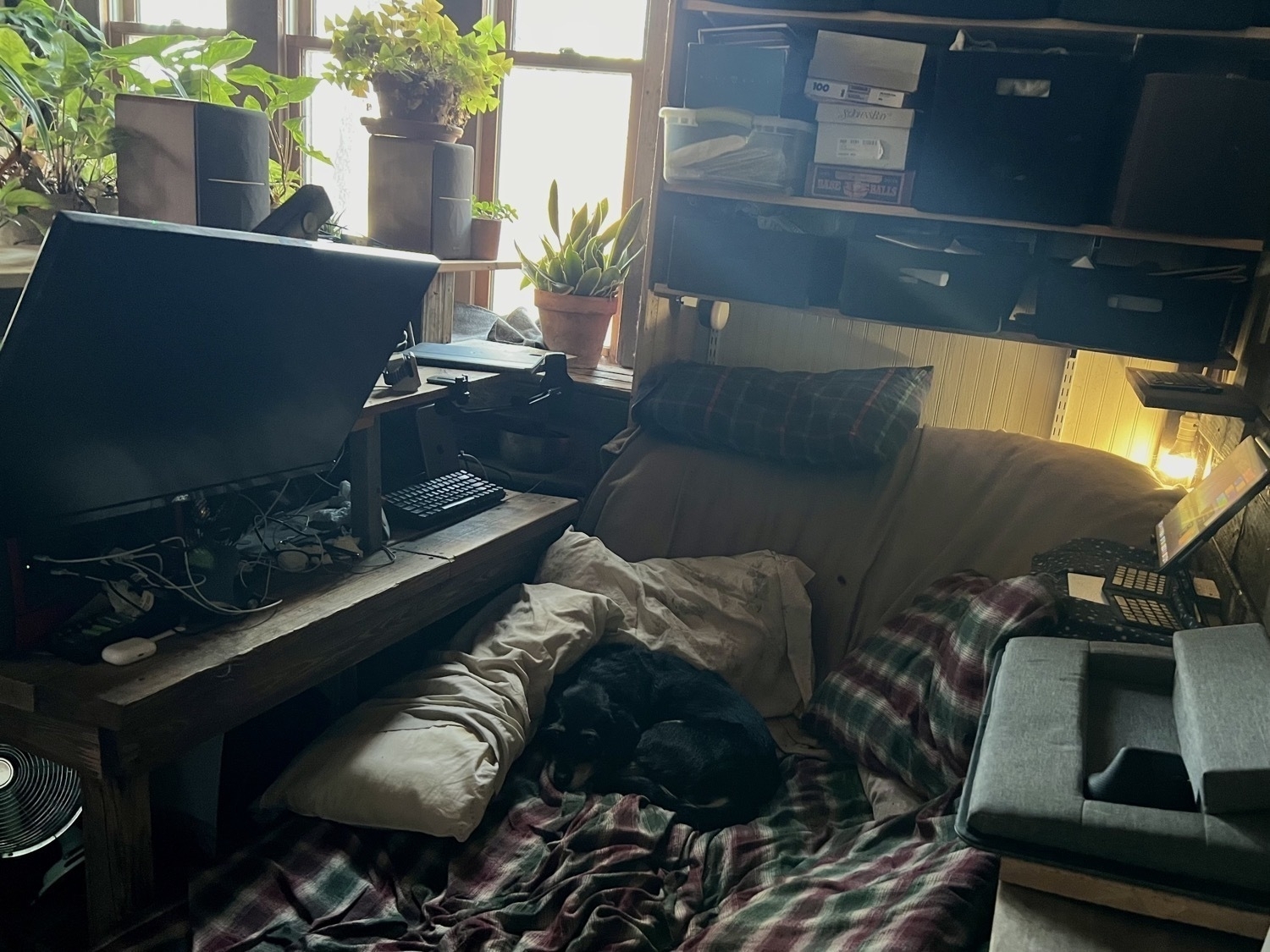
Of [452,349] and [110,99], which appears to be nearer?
[110,99]

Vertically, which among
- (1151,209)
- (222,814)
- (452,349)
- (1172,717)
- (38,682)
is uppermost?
(1151,209)

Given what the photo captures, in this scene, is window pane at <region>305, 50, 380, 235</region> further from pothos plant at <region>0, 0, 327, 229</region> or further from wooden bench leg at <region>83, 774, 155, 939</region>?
wooden bench leg at <region>83, 774, 155, 939</region>

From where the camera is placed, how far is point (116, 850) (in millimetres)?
1362

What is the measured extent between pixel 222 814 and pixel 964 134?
70.2 inches

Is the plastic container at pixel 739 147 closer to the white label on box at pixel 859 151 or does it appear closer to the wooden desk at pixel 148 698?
the white label on box at pixel 859 151

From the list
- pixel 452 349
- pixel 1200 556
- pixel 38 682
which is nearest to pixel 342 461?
pixel 452 349

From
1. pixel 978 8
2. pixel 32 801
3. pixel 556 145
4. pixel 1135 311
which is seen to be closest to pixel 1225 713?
pixel 1135 311

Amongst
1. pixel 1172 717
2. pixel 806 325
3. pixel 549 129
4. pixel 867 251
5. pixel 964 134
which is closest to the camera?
pixel 1172 717

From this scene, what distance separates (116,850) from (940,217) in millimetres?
1795

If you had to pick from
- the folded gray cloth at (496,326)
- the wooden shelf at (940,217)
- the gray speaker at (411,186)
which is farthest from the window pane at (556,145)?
the wooden shelf at (940,217)

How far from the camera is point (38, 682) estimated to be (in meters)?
1.32

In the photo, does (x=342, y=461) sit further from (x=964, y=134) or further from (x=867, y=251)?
(x=964, y=134)

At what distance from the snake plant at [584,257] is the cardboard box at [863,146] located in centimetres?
60

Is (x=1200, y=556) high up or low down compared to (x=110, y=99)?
down
